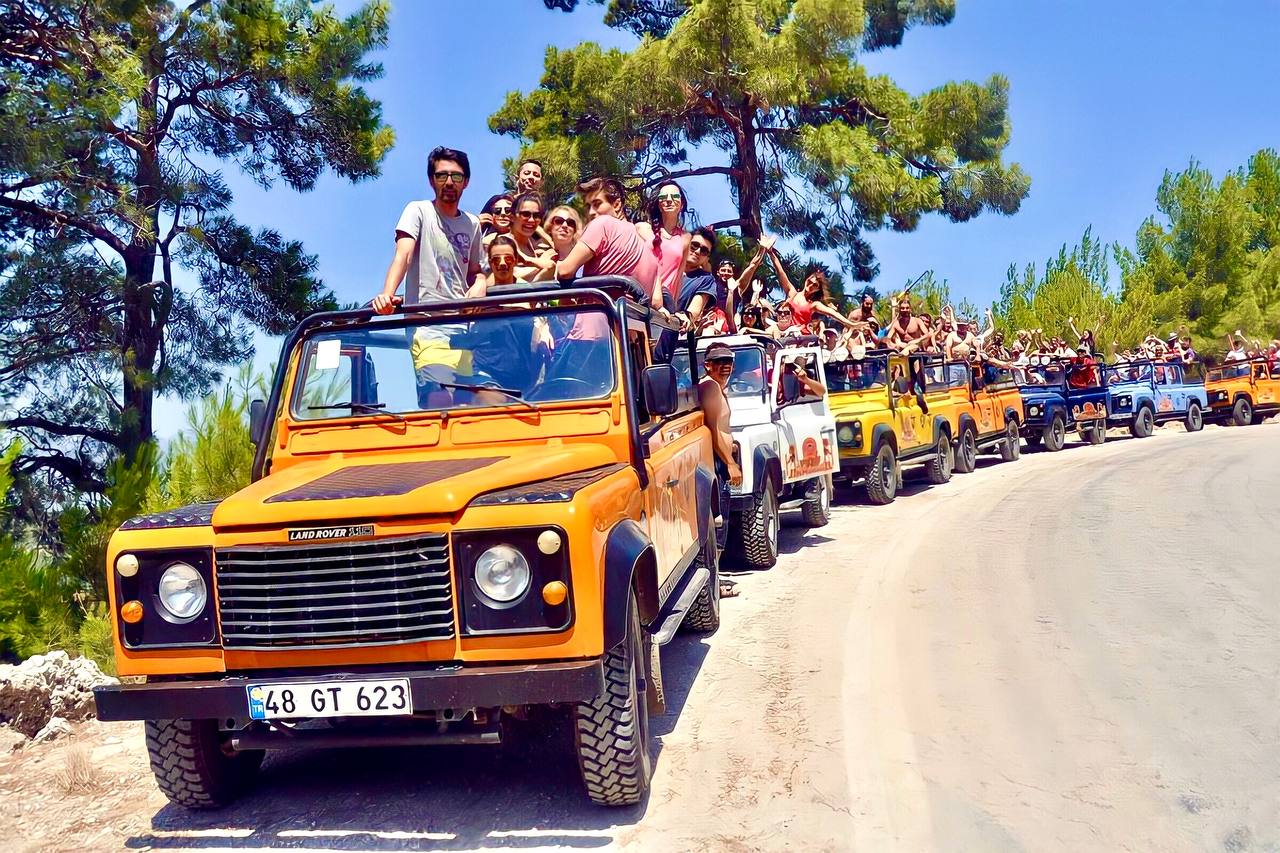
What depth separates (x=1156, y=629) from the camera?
6.70 m

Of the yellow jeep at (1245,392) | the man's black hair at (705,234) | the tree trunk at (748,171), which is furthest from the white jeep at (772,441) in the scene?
the yellow jeep at (1245,392)

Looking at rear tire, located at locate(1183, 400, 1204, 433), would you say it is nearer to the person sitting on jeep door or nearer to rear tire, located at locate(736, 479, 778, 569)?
rear tire, located at locate(736, 479, 778, 569)

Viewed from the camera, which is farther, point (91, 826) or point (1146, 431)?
point (1146, 431)

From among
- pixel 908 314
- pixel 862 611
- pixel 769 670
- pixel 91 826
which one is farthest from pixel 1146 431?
pixel 91 826

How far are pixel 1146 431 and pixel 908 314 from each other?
10911 mm

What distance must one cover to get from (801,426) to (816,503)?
3.75 feet

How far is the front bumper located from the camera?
12.6 feet

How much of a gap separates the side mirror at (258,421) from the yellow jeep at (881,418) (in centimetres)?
918

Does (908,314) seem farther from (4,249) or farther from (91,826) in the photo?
(91,826)

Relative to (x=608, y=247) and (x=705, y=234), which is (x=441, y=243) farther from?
(x=705, y=234)

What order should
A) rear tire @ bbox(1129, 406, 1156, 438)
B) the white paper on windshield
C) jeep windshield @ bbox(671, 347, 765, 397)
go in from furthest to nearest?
1. rear tire @ bbox(1129, 406, 1156, 438)
2. jeep windshield @ bbox(671, 347, 765, 397)
3. the white paper on windshield

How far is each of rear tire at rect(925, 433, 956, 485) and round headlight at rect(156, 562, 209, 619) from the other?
1307 centimetres

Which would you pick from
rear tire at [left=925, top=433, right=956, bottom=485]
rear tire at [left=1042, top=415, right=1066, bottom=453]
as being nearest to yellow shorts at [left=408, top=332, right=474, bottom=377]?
rear tire at [left=925, top=433, right=956, bottom=485]

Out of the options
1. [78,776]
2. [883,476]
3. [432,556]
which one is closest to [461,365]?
[432,556]
